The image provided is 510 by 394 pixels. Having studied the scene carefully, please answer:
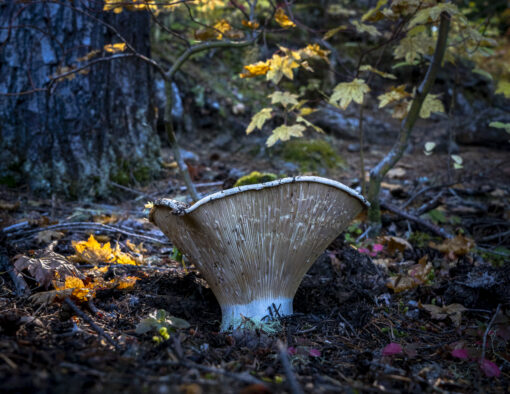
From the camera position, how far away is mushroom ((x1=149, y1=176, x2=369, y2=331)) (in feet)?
5.75

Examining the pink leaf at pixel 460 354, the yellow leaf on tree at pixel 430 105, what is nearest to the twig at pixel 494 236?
the yellow leaf on tree at pixel 430 105

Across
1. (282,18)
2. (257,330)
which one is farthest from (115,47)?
(257,330)

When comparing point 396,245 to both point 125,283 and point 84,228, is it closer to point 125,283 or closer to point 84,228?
point 125,283

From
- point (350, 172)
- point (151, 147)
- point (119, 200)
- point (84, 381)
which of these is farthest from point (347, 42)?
point (84, 381)

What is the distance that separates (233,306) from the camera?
2057 mm

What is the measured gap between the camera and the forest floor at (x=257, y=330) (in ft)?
4.09

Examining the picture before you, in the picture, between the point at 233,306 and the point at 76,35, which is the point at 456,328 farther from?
the point at 76,35

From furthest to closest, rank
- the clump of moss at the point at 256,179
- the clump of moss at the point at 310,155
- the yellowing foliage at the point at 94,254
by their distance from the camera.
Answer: the clump of moss at the point at 310,155, the clump of moss at the point at 256,179, the yellowing foliage at the point at 94,254

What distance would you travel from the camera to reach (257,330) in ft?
6.16

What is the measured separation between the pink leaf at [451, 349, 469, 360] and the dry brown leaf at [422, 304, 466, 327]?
0.55 metres

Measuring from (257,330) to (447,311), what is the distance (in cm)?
133

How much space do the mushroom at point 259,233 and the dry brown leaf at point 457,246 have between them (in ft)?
5.78

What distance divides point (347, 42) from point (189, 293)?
9036 millimetres

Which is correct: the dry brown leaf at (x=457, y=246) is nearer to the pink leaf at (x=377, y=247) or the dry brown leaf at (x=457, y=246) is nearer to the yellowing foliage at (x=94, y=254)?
the pink leaf at (x=377, y=247)
